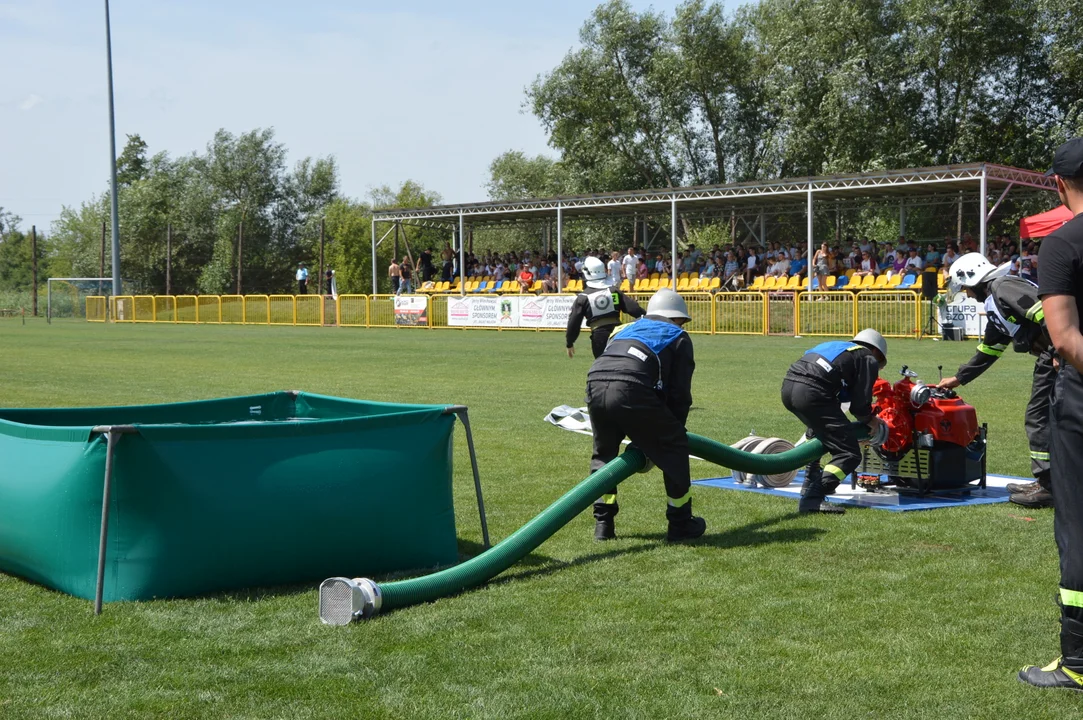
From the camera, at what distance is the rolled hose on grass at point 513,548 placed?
536cm

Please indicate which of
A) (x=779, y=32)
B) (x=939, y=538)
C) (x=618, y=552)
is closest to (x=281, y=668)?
(x=618, y=552)

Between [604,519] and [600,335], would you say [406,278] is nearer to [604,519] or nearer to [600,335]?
[600,335]

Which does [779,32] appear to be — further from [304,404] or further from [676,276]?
[304,404]

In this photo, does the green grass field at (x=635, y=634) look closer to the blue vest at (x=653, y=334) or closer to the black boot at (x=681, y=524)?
the black boot at (x=681, y=524)

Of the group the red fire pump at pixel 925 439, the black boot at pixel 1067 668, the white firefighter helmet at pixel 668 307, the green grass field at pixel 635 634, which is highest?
the white firefighter helmet at pixel 668 307

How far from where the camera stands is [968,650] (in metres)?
4.87

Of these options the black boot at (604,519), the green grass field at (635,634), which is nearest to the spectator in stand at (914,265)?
the green grass field at (635,634)

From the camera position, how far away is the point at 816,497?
805 cm

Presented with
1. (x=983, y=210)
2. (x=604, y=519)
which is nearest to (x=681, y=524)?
(x=604, y=519)

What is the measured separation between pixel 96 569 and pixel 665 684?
288cm

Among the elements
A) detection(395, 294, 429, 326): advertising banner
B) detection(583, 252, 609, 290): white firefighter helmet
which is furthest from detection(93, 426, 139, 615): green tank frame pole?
detection(395, 294, 429, 326): advertising banner

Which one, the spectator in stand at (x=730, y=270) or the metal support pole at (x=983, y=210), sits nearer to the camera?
the metal support pole at (x=983, y=210)

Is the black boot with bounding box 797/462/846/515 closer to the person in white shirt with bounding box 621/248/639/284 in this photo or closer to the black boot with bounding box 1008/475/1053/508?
the black boot with bounding box 1008/475/1053/508

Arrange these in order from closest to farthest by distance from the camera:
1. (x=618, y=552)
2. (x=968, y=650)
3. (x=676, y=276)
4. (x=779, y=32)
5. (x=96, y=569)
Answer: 1. (x=968, y=650)
2. (x=96, y=569)
3. (x=618, y=552)
4. (x=676, y=276)
5. (x=779, y=32)
